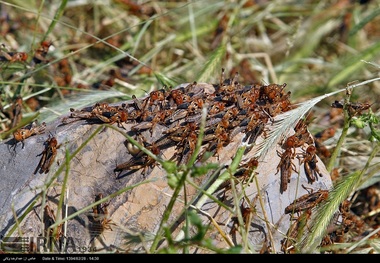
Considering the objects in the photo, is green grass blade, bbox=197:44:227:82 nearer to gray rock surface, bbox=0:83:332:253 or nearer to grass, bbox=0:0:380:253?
grass, bbox=0:0:380:253

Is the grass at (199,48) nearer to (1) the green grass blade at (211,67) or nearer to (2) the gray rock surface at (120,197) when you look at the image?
(1) the green grass blade at (211,67)

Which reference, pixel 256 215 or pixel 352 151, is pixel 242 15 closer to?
pixel 352 151

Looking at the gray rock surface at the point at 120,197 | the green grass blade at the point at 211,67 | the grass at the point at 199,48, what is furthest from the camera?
the grass at the point at 199,48

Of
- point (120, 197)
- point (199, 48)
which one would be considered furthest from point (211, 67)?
point (199, 48)

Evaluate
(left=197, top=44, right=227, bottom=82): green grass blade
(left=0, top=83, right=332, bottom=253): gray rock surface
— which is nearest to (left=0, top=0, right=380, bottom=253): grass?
(left=197, top=44, right=227, bottom=82): green grass blade

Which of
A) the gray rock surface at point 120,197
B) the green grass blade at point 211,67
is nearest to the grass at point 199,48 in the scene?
the green grass blade at point 211,67

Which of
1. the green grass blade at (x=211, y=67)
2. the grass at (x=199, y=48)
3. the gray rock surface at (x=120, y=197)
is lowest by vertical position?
the gray rock surface at (x=120, y=197)

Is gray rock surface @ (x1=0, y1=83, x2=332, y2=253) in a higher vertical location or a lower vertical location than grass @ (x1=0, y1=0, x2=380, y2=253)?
lower

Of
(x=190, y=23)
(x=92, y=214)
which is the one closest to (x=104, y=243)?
(x=92, y=214)

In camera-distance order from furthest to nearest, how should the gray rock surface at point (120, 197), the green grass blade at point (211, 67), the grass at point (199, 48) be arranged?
the grass at point (199, 48) → the green grass blade at point (211, 67) → the gray rock surface at point (120, 197)
